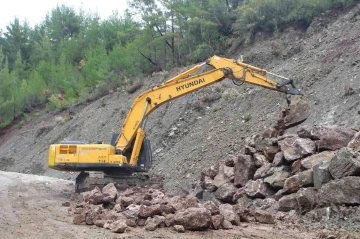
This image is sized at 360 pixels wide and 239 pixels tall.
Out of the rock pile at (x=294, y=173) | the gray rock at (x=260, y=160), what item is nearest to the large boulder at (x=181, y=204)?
the rock pile at (x=294, y=173)

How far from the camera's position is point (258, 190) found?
11844 mm

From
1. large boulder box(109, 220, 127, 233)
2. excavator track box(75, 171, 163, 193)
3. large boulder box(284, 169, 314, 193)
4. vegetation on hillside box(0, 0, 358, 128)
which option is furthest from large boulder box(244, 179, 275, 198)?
vegetation on hillside box(0, 0, 358, 128)

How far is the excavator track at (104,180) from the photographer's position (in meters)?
14.7

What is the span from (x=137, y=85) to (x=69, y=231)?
22011 millimetres

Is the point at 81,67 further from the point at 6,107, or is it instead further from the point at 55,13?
the point at 55,13

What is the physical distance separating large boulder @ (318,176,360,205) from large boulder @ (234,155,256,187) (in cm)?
300

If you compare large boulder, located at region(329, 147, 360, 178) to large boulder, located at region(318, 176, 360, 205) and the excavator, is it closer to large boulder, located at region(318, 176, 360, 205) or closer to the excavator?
large boulder, located at region(318, 176, 360, 205)

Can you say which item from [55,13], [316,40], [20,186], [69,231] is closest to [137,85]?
[316,40]

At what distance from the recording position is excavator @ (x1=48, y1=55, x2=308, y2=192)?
14719 mm

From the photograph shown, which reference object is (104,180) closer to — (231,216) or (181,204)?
(181,204)

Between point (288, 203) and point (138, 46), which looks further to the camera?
point (138, 46)

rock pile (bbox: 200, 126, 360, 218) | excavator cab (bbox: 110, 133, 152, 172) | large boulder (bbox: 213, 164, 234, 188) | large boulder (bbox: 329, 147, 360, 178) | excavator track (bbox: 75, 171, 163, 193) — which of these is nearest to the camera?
large boulder (bbox: 329, 147, 360, 178)

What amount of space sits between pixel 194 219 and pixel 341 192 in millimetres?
2775

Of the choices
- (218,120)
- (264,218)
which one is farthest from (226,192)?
(218,120)
